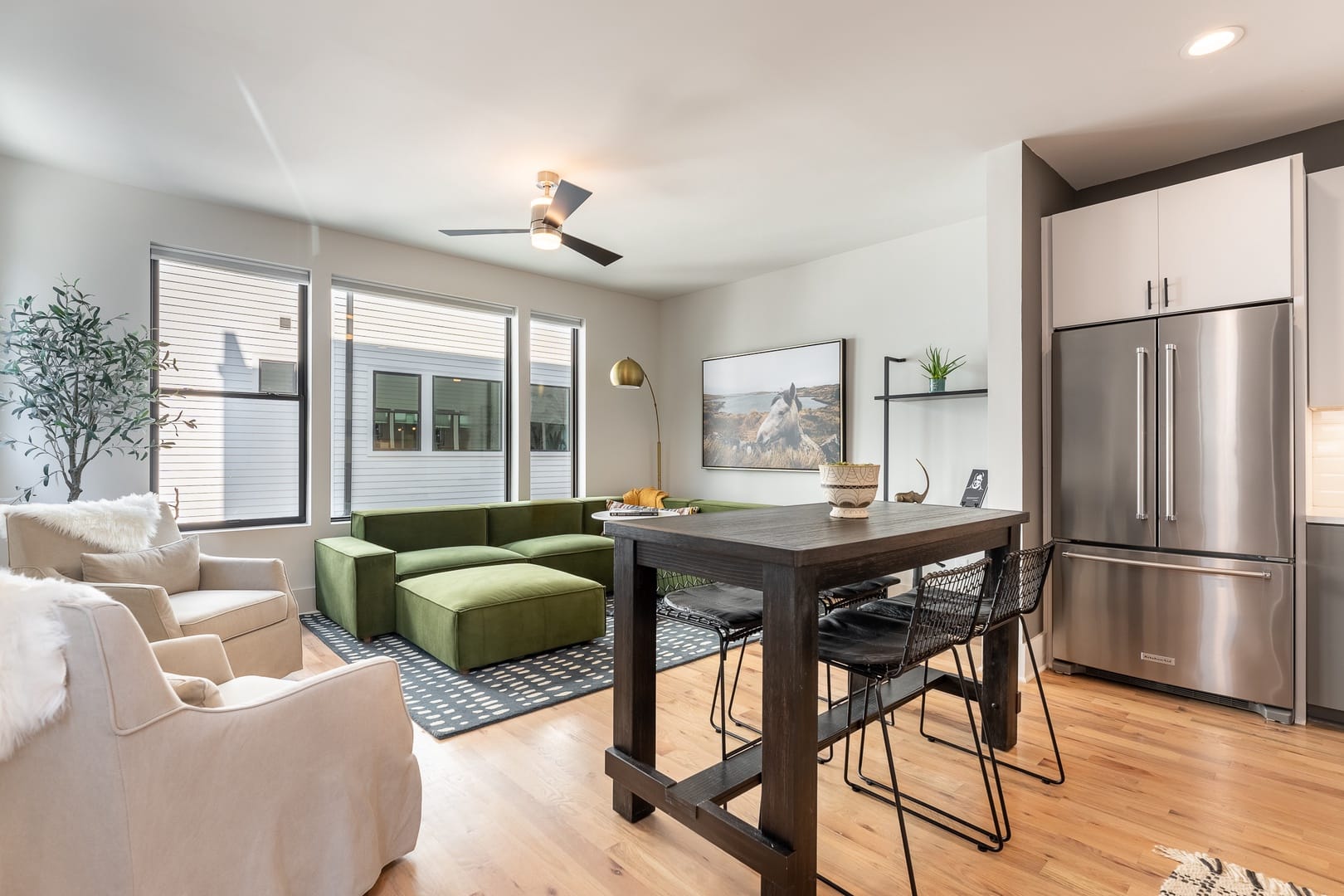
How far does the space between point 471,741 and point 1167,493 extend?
3306 millimetres

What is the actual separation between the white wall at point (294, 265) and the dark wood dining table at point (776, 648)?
3.43 meters

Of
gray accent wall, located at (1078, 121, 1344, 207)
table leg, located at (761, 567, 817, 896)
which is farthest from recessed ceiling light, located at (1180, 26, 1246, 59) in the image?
table leg, located at (761, 567, 817, 896)

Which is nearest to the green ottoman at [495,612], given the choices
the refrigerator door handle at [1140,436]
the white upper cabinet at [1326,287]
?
the refrigerator door handle at [1140,436]

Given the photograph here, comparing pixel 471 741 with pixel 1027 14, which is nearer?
pixel 1027 14

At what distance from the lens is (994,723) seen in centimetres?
246

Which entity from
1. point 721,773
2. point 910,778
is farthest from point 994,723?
point 721,773

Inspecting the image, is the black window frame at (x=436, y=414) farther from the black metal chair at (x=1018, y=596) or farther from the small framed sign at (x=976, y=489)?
A: the black metal chair at (x=1018, y=596)

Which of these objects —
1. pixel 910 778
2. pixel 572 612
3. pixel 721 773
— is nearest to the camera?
pixel 721 773

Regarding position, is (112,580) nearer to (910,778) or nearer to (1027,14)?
(910,778)

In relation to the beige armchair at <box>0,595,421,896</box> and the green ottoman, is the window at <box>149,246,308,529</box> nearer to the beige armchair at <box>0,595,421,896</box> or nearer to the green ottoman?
the green ottoman

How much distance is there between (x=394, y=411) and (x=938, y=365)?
13.3 feet

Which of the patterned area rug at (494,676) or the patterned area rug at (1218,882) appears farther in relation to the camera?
the patterned area rug at (494,676)

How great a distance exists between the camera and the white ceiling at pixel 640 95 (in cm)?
225

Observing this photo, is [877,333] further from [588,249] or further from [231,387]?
[231,387]
